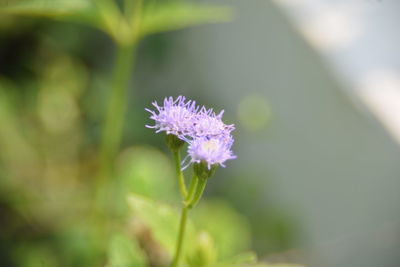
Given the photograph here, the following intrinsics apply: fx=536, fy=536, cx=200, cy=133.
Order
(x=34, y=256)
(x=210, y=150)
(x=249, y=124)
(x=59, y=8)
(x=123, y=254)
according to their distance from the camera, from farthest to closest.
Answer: (x=249, y=124)
(x=34, y=256)
(x=59, y=8)
(x=123, y=254)
(x=210, y=150)

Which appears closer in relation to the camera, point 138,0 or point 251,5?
point 138,0

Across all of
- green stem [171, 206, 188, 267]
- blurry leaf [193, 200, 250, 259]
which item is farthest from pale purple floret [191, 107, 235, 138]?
blurry leaf [193, 200, 250, 259]

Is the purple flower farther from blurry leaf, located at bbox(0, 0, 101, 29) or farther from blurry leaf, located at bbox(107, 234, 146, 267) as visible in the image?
blurry leaf, located at bbox(0, 0, 101, 29)

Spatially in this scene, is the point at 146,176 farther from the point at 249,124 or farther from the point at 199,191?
the point at 199,191

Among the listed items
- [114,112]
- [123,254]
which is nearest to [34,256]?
[114,112]

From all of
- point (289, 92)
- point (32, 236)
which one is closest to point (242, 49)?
point (289, 92)

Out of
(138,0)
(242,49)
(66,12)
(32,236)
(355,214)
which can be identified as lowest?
(32,236)

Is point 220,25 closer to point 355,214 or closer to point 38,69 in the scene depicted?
point 38,69
